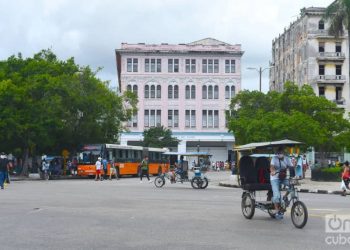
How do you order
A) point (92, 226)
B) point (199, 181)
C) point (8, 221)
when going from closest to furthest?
point (92, 226) → point (8, 221) → point (199, 181)

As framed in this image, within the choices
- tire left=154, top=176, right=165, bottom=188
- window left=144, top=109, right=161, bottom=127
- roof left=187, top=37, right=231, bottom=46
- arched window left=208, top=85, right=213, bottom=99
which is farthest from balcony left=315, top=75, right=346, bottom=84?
tire left=154, top=176, right=165, bottom=188

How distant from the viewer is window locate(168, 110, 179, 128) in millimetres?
93625

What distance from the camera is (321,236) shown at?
11.6m

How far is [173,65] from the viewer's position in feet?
307

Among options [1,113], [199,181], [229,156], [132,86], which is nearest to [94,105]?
[1,113]

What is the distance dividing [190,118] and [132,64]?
12.0 meters

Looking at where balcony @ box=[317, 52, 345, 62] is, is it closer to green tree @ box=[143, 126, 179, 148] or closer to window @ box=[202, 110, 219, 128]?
window @ box=[202, 110, 219, 128]

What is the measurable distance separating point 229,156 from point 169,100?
41.9ft

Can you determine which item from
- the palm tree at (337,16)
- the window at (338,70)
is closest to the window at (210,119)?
the window at (338,70)

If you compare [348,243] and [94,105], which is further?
[94,105]

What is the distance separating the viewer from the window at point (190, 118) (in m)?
93.6

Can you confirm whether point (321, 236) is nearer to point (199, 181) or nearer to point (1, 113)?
point (199, 181)

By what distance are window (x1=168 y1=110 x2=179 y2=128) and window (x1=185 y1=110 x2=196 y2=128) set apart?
1375 mm

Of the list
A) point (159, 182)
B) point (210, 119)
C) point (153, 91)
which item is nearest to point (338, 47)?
point (210, 119)
